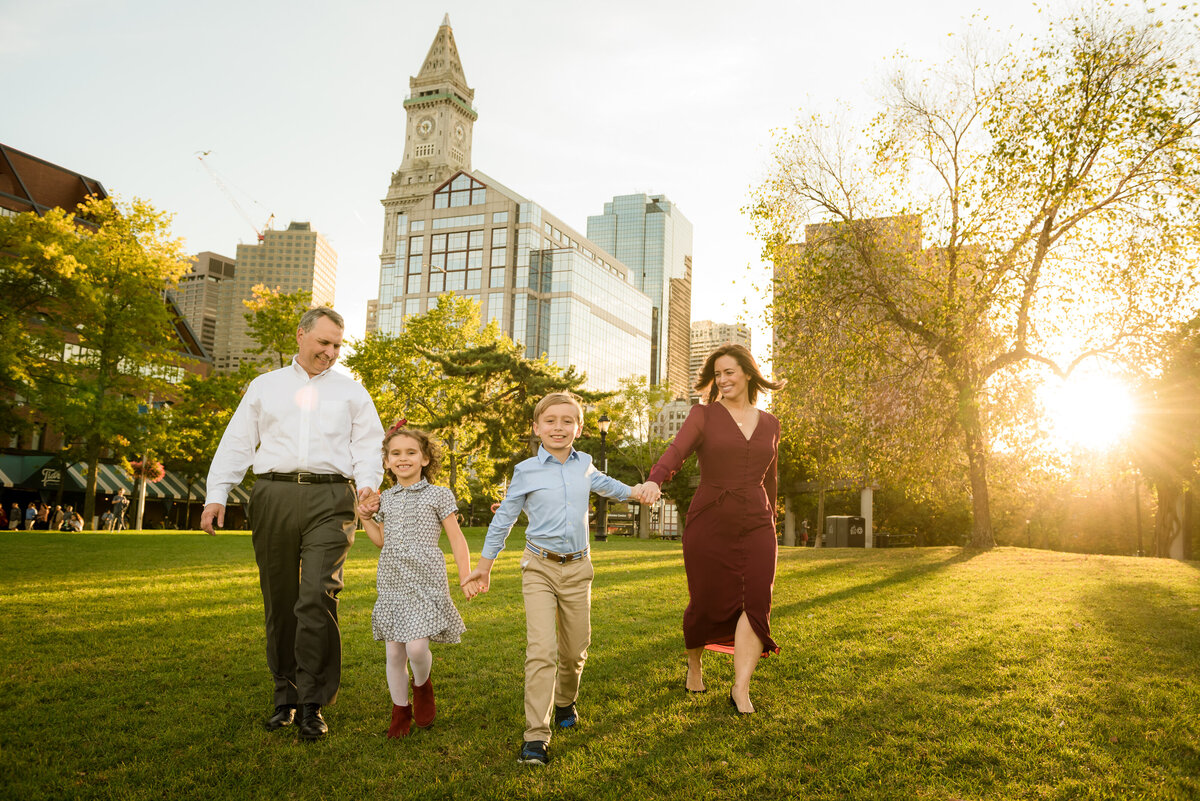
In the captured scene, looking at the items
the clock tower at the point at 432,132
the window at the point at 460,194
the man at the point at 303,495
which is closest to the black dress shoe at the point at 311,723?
the man at the point at 303,495

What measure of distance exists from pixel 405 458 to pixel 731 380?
88.5 inches

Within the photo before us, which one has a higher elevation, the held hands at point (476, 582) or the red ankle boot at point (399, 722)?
the held hands at point (476, 582)

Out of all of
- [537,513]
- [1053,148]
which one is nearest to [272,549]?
[537,513]

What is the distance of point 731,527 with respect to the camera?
202 inches

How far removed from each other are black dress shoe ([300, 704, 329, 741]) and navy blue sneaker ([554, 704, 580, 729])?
1.33 m

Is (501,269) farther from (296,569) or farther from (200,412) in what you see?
(296,569)

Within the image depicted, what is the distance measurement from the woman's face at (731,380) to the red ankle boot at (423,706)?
8.85ft

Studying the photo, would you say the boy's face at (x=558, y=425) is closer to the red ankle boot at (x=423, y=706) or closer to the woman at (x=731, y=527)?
the woman at (x=731, y=527)

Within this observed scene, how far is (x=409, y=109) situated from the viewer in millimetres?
161625

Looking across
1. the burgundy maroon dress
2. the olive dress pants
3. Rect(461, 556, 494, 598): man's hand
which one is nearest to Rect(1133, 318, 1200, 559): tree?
the burgundy maroon dress

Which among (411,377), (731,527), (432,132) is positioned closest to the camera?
(731,527)

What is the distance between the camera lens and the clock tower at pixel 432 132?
15738cm

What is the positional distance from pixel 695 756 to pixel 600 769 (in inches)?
20.7

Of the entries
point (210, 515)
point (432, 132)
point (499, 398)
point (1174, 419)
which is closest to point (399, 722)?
point (210, 515)
